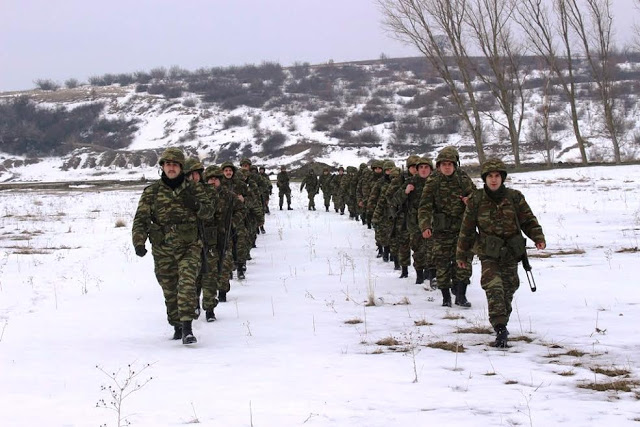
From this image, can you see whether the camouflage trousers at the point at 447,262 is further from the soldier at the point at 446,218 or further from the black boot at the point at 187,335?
the black boot at the point at 187,335

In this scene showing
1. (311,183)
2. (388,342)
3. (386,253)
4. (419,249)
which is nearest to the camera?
(388,342)

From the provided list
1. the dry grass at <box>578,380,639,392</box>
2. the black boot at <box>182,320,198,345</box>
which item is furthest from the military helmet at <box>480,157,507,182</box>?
the black boot at <box>182,320,198,345</box>

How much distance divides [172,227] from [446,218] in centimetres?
361

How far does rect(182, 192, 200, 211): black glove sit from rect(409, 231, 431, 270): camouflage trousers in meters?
3.94

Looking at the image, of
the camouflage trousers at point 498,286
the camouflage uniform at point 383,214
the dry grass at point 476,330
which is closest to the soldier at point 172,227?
the dry grass at point 476,330

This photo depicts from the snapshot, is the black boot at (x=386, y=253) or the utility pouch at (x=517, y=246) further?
the black boot at (x=386, y=253)

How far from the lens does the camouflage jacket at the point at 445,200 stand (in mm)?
7953

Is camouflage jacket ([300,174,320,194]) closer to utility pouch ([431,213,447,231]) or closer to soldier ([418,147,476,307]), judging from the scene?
soldier ([418,147,476,307])

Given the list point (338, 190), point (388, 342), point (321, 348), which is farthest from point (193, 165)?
point (338, 190)

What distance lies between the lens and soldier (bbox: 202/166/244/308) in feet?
24.2

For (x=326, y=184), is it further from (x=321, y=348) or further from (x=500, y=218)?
(x=321, y=348)

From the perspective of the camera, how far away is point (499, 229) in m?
6.23

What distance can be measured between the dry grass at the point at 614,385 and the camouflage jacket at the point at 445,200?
3.68 meters

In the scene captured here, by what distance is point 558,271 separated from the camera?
9.72 m
